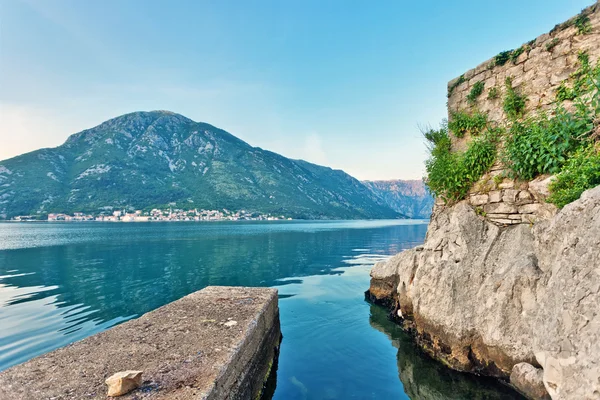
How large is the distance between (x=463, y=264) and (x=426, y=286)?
4.59 feet

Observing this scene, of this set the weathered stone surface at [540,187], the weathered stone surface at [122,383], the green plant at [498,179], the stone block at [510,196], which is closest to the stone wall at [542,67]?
the green plant at [498,179]

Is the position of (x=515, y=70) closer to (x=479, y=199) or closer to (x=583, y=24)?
(x=583, y=24)

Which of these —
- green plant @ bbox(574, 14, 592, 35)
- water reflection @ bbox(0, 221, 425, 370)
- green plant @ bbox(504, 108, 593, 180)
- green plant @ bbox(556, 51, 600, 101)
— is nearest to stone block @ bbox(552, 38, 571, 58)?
green plant @ bbox(574, 14, 592, 35)

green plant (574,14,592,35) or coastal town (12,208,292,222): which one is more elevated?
green plant (574,14,592,35)

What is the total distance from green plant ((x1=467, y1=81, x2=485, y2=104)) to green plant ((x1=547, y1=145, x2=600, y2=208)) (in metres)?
4.80

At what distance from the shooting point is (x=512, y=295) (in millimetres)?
7203

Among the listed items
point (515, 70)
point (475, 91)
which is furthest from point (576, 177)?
Result: point (475, 91)

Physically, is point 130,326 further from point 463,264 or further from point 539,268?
point 539,268

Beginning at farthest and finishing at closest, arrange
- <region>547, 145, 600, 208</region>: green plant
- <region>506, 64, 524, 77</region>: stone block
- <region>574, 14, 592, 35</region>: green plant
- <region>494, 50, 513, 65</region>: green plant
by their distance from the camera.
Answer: <region>494, 50, 513, 65</region>: green plant → <region>506, 64, 524, 77</region>: stone block → <region>574, 14, 592, 35</region>: green plant → <region>547, 145, 600, 208</region>: green plant

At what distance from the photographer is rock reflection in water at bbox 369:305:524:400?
271 inches

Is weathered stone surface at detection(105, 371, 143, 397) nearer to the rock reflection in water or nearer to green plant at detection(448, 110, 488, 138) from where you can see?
the rock reflection in water

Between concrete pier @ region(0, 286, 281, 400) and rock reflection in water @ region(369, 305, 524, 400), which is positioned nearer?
concrete pier @ region(0, 286, 281, 400)

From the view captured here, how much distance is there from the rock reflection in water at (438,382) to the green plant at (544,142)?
219 inches

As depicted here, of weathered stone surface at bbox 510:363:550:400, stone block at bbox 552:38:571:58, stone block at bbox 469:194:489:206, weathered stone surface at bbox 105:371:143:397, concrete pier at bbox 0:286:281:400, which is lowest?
weathered stone surface at bbox 510:363:550:400
